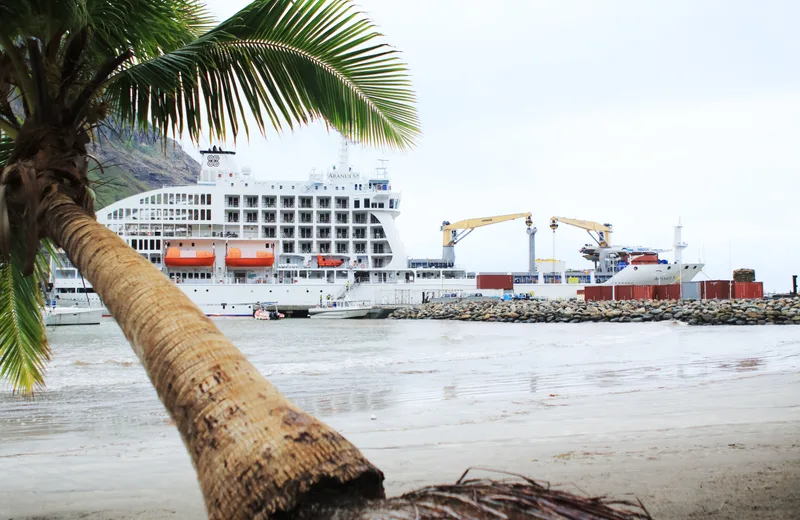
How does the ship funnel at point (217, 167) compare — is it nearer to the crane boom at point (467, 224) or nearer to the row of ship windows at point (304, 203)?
the row of ship windows at point (304, 203)

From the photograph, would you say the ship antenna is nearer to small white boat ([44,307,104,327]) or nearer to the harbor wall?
small white boat ([44,307,104,327])

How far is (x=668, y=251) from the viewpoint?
5356cm

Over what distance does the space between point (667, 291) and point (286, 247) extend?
3041 centimetres

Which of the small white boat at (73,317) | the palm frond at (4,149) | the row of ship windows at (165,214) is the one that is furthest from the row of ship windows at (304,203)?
the palm frond at (4,149)

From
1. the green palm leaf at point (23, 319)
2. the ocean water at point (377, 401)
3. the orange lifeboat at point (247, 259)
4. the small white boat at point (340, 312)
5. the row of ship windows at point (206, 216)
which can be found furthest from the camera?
the row of ship windows at point (206, 216)

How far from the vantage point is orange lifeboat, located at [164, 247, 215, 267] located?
46.4m

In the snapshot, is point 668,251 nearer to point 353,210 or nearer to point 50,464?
point 353,210

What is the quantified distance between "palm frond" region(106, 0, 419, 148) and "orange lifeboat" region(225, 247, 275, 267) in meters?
44.5

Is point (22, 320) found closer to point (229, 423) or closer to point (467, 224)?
point (229, 423)

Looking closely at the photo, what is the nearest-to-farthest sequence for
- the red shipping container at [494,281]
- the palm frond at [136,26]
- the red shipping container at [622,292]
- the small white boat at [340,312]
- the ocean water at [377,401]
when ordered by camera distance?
the palm frond at [136,26]
the ocean water at [377,401]
the small white boat at [340,312]
the red shipping container at [622,292]
the red shipping container at [494,281]

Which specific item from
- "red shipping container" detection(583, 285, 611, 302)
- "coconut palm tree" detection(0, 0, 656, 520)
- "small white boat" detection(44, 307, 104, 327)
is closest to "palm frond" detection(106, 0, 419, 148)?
"coconut palm tree" detection(0, 0, 656, 520)

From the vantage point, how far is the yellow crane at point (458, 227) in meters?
53.9

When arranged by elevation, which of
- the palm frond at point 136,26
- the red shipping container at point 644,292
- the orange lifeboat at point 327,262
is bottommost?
the red shipping container at point 644,292

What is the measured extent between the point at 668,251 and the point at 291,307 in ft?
109
